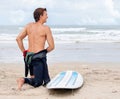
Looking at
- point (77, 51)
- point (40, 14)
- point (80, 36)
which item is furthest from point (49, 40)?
point (80, 36)

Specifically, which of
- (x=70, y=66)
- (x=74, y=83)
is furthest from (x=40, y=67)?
(x=70, y=66)

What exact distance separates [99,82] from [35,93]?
5.28 ft

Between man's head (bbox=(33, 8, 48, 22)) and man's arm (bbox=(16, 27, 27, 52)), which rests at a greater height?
man's head (bbox=(33, 8, 48, 22))

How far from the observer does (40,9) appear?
20.8 ft

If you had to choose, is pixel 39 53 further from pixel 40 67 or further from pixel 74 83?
pixel 74 83

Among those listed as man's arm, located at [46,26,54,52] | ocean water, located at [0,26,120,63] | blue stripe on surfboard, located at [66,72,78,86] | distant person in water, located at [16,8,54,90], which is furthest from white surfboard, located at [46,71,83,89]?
ocean water, located at [0,26,120,63]

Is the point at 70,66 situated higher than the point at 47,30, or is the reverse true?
the point at 47,30

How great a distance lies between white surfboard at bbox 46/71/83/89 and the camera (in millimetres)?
5877

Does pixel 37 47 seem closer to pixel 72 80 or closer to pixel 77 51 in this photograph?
pixel 72 80

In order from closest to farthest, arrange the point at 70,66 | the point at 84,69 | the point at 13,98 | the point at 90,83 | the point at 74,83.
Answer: the point at 13,98 → the point at 74,83 → the point at 90,83 → the point at 84,69 → the point at 70,66

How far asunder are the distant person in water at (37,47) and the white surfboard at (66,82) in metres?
0.32

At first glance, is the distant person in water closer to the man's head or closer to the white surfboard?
the man's head

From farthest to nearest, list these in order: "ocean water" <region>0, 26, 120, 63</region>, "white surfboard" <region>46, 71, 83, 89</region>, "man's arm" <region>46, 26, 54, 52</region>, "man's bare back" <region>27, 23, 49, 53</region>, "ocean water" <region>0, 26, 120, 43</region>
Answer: "ocean water" <region>0, 26, 120, 43</region> < "ocean water" <region>0, 26, 120, 63</region> < "man's bare back" <region>27, 23, 49, 53</region> < "man's arm" <region>46, 26, 54, 52</region> < "white surfboard" <region>46, 71, 83, 89</region>

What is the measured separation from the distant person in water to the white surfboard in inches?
12.7
